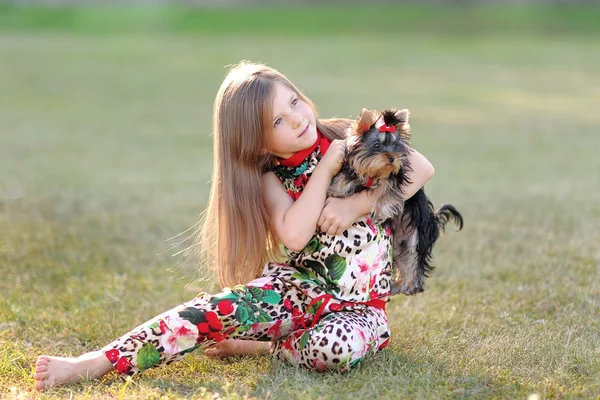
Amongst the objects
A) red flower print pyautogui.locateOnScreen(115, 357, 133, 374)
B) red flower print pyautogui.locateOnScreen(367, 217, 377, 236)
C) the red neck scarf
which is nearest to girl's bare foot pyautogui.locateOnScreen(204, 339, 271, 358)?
red flower print pyautogui.locateOnScreen(115, 357, 133, 374)

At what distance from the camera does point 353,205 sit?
3.66 m

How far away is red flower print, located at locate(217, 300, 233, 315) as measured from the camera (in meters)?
3.51

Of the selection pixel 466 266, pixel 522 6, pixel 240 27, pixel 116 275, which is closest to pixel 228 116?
pixel 116 275

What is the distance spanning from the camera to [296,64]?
19.1 m

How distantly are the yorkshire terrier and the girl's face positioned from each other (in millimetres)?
220

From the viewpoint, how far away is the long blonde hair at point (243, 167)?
3.71 metres

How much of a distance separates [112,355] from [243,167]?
40.3 inches

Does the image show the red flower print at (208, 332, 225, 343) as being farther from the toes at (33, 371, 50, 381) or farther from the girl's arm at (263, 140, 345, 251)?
the toes at (33, 371, 50, 381)

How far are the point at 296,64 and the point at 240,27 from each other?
10.8 meters

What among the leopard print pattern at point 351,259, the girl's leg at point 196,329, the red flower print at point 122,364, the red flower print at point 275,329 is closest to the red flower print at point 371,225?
the leopard print pattern at point 351,259

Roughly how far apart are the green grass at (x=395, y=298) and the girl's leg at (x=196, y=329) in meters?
0.09

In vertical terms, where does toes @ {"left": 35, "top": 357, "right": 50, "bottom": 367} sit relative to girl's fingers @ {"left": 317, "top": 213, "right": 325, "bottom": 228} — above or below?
below

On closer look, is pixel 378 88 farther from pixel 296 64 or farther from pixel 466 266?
pixel 466 266

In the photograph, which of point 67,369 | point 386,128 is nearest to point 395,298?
point 386,128
